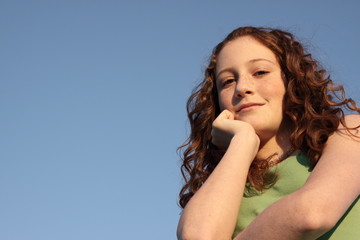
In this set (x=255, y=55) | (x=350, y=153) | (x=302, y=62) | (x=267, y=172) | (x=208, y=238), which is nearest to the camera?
(x=208, y=238)

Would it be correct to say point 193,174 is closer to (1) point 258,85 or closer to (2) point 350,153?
(1) point 258,85

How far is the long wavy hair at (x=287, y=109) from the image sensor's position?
3.86 metres

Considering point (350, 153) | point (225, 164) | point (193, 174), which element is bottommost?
point (350, 153)

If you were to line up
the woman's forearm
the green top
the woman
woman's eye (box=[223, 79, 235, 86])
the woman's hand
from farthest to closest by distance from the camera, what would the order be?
woman's eye (box=[223, 79, 235, 86]), the woman's hand, the green top, the woman's forearm, the woman

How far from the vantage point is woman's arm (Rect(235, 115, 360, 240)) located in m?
2.83

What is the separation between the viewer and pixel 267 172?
153 inches

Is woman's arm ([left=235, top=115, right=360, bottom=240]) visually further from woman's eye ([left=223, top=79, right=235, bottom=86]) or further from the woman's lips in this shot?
woman's eye ([left=223, top=79, right=235, bottom=86])

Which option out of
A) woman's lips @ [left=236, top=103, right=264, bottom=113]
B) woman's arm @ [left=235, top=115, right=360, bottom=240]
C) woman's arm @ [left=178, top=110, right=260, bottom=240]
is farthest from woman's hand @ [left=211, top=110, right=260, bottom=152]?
woman's arm @ [left=235, top=115, right=360, bottom=240]

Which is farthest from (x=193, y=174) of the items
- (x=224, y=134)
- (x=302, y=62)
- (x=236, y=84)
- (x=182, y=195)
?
(x=302, y=62)

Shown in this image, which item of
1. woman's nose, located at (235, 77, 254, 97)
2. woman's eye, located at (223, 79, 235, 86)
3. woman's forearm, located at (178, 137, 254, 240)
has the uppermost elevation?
woman's eye, located at (223, 79, 235, 86)

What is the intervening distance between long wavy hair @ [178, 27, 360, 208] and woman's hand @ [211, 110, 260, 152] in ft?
0.95

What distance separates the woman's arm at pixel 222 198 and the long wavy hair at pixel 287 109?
1.17ft

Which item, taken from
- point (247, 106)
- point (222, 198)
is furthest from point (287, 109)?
point (222, 198)

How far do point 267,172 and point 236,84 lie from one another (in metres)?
0.76
